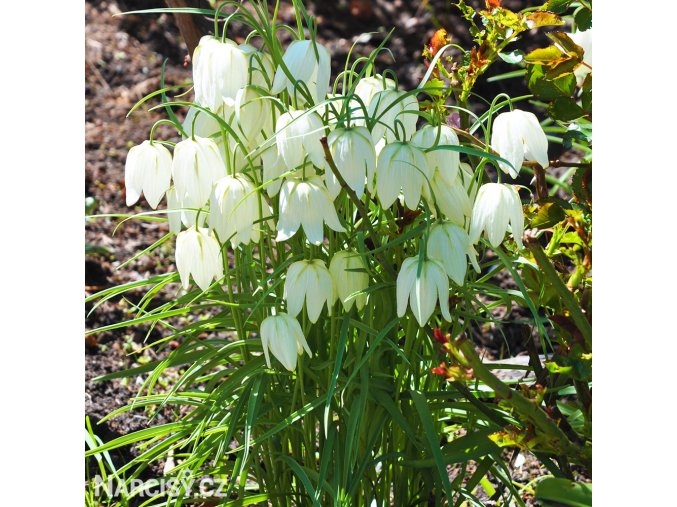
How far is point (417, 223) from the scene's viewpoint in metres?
1.21

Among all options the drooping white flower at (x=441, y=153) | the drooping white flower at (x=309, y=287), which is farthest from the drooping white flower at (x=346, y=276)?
the drooping white flower at (x=441, y=153)

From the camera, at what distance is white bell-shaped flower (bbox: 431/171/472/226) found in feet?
3.63

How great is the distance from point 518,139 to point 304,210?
0.94ft

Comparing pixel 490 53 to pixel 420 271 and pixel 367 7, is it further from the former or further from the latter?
pixel 367 7

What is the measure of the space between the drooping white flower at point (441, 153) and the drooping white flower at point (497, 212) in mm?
46

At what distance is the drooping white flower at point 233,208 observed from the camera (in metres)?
1.09

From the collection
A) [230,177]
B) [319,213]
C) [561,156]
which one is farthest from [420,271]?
[561,156]

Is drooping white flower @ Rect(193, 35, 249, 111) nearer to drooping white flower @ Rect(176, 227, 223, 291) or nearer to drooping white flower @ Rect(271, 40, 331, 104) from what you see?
drooping white flower @ Rect(271, 40, 331, 104)

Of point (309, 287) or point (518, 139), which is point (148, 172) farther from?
point (518, 139)

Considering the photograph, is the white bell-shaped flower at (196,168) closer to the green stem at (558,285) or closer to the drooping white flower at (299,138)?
the drooping white flower at (299,138)

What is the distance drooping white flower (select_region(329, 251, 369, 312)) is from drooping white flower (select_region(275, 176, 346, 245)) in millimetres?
80

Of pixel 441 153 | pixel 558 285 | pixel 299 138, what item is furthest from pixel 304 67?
pixel 558 285

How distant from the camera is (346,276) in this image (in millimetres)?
1134
